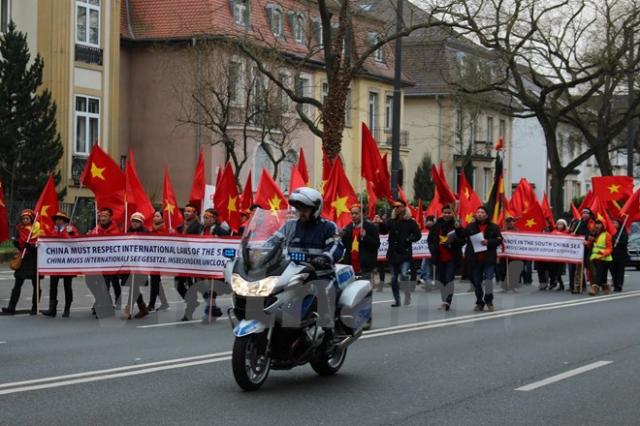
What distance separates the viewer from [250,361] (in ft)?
31.7

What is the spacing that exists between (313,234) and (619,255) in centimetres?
1572

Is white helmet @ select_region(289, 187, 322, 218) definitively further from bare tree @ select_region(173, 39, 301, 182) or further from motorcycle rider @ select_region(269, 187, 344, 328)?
bare tree @ select_region(173, 39, 301, 182)

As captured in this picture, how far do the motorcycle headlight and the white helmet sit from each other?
87cm

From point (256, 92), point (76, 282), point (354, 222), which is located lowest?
point (76, 282)

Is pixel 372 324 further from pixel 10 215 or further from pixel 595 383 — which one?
pixel 10 215

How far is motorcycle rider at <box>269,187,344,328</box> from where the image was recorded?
33.4ft

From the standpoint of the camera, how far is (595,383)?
418 inches

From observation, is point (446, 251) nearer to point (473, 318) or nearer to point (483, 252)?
point (483, 252)

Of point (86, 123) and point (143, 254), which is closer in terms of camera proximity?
point (143, 254)

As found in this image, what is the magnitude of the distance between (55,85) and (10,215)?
7.03 metres

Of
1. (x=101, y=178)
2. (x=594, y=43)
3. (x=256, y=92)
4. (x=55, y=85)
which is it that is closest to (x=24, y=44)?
(x=55, y=85)

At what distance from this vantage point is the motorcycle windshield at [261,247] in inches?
383

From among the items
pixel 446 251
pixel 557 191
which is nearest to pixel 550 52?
pixel 557 191

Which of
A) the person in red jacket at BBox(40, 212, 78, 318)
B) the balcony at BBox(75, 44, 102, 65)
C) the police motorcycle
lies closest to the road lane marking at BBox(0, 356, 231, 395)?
the police motorcycle
